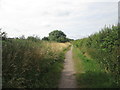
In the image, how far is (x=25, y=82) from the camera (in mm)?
5543

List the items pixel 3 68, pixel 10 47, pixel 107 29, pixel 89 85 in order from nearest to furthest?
pixel 3 68
pixel 10 47
pixel 89 85
pixel 107 29

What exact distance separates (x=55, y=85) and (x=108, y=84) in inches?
93.6

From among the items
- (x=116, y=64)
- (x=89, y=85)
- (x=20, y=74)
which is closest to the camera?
(x=20, y=74)

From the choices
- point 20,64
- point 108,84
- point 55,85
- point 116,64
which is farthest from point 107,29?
point 20,64

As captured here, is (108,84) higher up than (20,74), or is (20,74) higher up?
(20,74)

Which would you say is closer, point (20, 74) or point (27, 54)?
point (20, 74)

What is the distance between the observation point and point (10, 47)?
5.96m

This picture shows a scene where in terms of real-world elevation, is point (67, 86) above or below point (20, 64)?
below

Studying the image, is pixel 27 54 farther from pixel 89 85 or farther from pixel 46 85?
pixel 89 85

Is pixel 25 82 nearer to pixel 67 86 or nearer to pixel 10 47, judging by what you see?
pixel 10 47

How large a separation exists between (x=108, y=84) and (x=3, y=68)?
14.4ft

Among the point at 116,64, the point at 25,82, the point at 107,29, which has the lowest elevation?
the point at 25,82

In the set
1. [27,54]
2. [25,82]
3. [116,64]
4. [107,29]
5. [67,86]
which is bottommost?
[67,86]

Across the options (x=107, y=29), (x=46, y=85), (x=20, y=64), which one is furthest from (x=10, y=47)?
(x=107, y=29)
